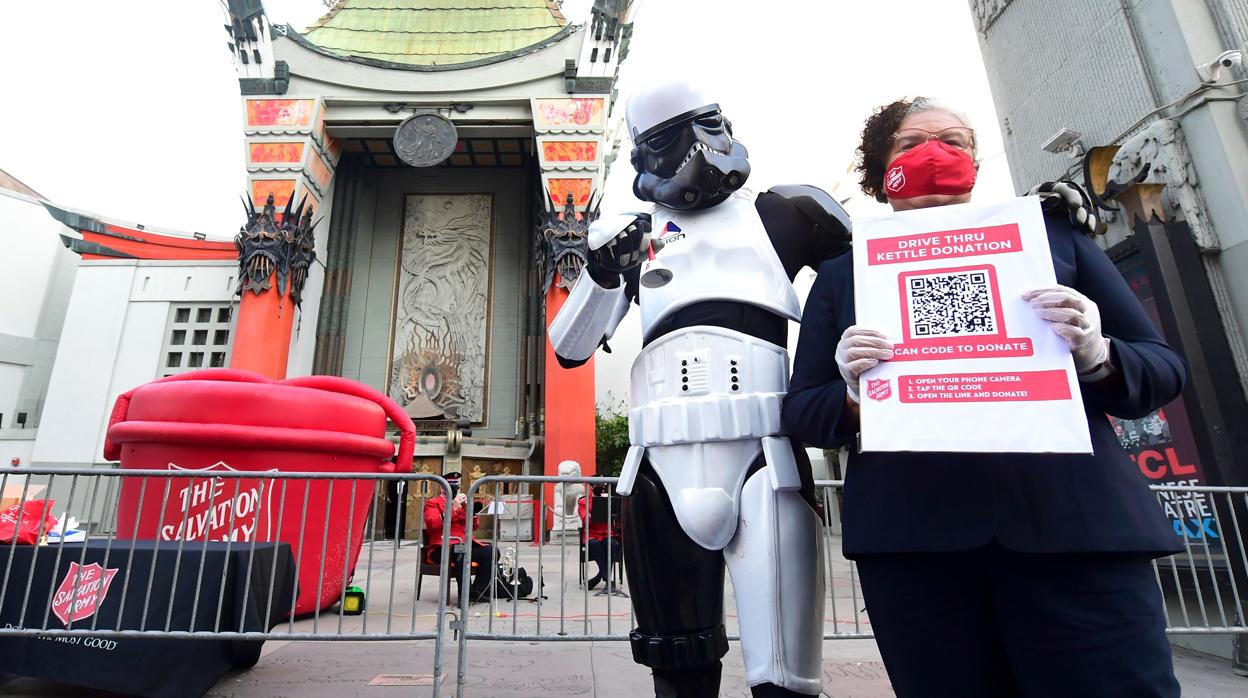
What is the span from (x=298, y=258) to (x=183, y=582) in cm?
1454

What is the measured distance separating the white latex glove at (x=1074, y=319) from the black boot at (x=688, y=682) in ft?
3.81

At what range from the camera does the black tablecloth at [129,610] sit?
8.70ft

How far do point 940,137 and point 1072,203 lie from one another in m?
0.34

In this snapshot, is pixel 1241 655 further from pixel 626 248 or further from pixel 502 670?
pixel 626 248

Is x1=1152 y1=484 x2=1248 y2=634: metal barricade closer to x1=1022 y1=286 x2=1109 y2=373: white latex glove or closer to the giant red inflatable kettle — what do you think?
x1=1022 y1=286 x2=1109 y2=373: white latex glove

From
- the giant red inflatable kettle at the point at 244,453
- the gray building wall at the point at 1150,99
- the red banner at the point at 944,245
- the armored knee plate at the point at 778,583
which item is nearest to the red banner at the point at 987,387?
the red banner at the point at 944,245

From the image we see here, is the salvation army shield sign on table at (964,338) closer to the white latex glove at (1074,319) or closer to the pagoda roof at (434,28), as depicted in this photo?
the white latex glove at (1074,319)

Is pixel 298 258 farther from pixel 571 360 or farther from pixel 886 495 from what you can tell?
pixel 886 495

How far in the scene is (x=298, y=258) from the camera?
15.5 m

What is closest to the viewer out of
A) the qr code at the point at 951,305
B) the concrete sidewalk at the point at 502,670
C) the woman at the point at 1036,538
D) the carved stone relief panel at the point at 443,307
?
the woman at the point at 1036,538

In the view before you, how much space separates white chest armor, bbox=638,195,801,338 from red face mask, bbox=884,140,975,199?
526 mm

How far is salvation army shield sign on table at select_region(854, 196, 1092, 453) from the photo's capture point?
1.00 meters

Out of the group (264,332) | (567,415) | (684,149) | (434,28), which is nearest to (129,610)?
(684,149)

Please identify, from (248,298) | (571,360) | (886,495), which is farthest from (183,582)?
(248,298)
